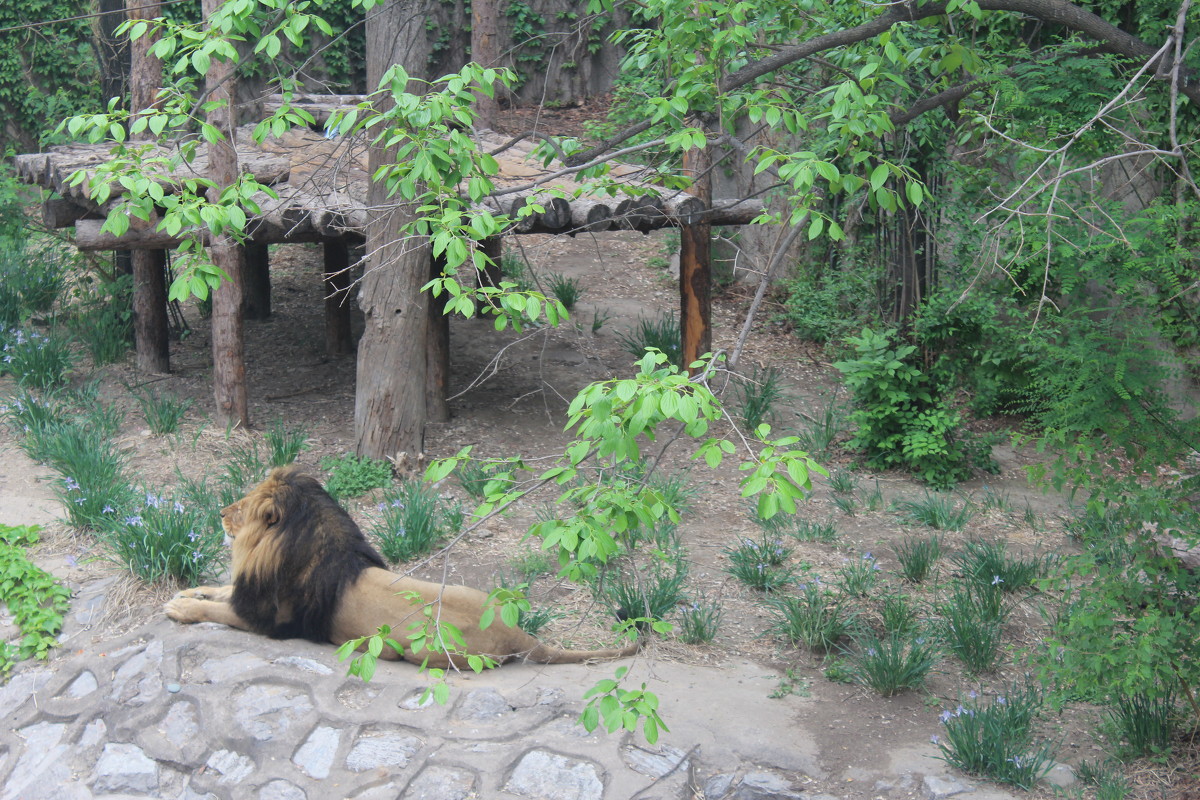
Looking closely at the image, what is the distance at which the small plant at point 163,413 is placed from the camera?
7.46 m

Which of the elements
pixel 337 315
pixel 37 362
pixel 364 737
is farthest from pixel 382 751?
pixel 337 315

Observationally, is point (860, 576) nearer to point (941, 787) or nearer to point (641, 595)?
point (641, 595)

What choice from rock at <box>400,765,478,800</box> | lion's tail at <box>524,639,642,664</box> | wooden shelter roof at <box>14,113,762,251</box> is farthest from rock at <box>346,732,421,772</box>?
wooden shelter roof at <box>14,113,762,251</box>

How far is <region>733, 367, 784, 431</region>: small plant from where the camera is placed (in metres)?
8.14

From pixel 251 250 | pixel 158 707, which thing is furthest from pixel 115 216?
pixel 251 250

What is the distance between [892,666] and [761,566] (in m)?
1.27

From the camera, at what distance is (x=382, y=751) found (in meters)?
4.17

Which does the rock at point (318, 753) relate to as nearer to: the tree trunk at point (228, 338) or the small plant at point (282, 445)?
the small plant at point (282, 445)

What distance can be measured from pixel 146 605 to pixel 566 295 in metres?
6.02

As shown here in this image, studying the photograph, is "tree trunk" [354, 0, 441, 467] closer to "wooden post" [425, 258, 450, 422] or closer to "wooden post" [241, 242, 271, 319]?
Result: "wooden post" [425, 258, 450, 422]

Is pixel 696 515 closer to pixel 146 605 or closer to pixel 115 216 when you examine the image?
pixel 146 605

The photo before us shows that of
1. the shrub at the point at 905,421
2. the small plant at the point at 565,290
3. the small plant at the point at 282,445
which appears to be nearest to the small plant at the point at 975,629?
the shrub at the point at 905,421

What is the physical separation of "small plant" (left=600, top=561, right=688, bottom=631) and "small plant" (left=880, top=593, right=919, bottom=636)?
101 centimetres

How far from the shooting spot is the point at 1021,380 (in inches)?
339
